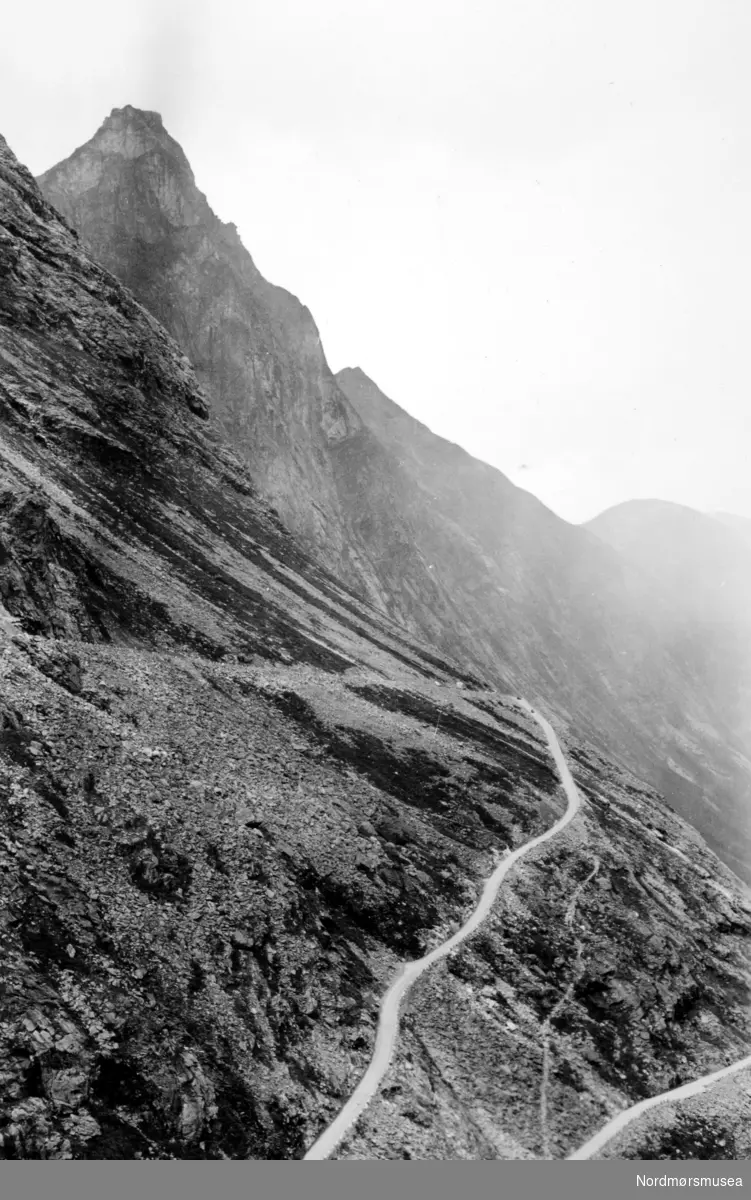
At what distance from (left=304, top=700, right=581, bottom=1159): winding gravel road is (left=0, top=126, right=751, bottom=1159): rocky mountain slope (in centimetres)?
58

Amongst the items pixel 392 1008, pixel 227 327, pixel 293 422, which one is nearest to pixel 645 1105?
pixel 392 1008

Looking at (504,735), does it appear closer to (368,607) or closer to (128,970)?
(368,607)

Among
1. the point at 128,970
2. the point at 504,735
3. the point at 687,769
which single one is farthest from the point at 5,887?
the point at 687,769

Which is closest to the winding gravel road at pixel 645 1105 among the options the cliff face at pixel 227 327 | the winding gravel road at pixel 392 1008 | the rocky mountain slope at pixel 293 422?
the winding gravel road at pixel 392 1008

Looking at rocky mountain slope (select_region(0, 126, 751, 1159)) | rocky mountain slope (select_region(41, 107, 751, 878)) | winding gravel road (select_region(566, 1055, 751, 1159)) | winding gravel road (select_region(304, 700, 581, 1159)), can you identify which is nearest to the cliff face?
rocky mountain slope (select_region(41, 107, 751, 878))

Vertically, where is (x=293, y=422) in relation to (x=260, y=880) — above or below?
above

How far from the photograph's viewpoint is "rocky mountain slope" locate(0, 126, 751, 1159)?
29875 mm

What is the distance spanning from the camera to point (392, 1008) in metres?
39.5

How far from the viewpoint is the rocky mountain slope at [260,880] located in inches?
1176

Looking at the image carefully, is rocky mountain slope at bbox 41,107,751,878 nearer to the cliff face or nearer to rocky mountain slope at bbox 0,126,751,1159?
the cliff face

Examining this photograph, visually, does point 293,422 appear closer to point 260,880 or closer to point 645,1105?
point 260,880

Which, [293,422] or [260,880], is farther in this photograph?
[293,422]

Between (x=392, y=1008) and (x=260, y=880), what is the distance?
29.1 ft

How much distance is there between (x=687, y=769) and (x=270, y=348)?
13274 cm
